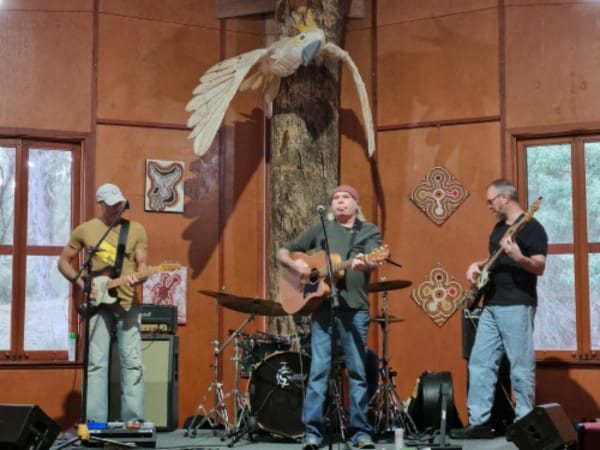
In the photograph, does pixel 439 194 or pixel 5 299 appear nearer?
pixel 5 299

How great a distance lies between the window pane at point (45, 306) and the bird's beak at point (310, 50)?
282cm

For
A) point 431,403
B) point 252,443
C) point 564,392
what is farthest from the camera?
point 564,392

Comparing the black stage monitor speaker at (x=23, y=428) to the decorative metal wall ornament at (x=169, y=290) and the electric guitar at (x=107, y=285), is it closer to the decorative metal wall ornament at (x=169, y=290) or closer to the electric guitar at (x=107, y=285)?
the electric guitar at (x=107, y=285)

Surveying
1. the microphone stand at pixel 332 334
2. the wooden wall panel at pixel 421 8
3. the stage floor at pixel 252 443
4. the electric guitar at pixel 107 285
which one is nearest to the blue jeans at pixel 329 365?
the microphone stand at pixel 332 334

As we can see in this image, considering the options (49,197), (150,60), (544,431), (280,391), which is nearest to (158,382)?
(280,391)

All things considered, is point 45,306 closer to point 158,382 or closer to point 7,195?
point 7,195

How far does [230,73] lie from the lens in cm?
897

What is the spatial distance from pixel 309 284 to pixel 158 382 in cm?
217

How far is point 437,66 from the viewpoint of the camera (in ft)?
30.1

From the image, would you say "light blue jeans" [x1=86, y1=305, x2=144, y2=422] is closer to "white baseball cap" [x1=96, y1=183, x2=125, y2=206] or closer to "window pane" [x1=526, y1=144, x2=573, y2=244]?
"white baseball cap" [x1=96, y1=183, x2=125, y2=206]

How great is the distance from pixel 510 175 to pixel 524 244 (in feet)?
5.74

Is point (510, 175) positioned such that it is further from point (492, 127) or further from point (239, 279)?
point (239, 279)

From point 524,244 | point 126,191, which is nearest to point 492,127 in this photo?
point 524,244

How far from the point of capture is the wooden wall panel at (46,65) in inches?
350
